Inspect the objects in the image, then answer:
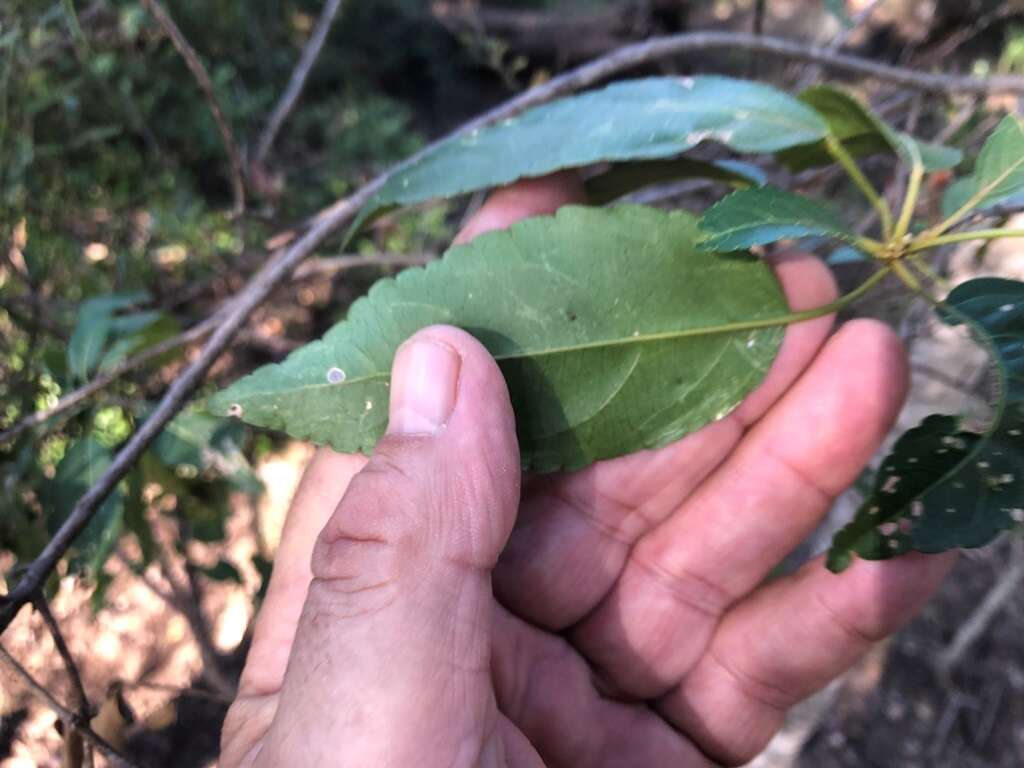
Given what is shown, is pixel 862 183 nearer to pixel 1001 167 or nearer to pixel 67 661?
pixel 1001 167

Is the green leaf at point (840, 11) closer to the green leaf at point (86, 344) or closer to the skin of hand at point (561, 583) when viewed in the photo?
the skin of hand at point (561, 583)

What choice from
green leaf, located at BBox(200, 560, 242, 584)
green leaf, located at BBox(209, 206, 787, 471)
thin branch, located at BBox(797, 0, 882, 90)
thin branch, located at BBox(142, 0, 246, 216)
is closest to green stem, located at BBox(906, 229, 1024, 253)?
green leaf, located at BBox(209, 206, 787, 471)

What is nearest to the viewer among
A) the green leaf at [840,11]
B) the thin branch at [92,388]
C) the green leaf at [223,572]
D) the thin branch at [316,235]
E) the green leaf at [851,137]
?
the thin branch at [316,235]

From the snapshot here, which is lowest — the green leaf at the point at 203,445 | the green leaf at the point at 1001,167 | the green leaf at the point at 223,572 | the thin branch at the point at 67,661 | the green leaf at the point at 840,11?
the green leaf at the point at 223,572

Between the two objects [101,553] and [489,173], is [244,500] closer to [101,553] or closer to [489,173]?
[101,553]

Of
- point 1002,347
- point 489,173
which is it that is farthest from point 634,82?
point 1002,347

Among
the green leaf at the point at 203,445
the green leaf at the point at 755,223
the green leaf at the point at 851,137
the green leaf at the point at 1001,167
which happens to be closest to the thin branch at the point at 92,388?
the green leaf at the point at 203,445

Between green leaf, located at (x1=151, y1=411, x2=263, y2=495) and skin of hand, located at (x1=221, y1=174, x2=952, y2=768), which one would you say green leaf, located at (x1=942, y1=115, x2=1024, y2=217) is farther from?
green leaf, located at (x1=151, y1=411, x2=263, y2=495)
